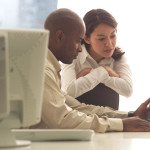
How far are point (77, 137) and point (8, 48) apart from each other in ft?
1.63

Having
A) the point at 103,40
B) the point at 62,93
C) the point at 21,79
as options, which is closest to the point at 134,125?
the point at 62,93

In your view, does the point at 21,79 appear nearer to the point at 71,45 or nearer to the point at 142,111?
the point at 71,45

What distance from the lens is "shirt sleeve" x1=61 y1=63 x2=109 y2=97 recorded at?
268 cm

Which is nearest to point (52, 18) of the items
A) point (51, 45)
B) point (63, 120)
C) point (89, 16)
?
point (51, 45)

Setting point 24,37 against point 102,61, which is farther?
point 102,61

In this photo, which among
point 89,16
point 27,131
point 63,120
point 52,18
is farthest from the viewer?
point 89,16

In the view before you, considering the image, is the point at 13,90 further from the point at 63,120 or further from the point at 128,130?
the point at 128,130

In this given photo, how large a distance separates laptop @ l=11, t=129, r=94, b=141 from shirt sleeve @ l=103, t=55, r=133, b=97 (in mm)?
1095

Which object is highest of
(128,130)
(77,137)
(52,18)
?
(52,18)

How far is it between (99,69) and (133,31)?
3.27 ft

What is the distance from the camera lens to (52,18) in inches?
86.9

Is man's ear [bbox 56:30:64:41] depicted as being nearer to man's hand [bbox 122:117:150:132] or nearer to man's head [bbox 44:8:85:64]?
man's head [bbox 44:8:85:64]

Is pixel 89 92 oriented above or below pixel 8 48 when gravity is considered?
below

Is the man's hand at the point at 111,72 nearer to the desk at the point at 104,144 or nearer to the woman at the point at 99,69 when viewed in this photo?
the woman at the point at 99,69
